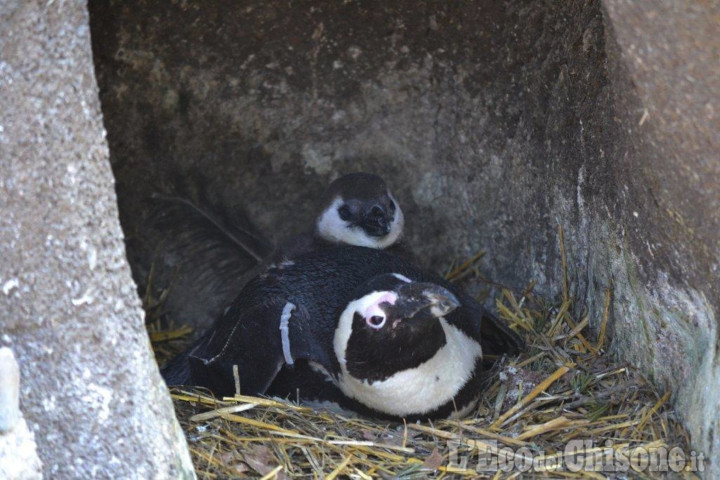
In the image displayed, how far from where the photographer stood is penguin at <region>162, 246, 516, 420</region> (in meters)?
3.35

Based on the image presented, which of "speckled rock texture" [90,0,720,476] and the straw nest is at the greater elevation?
"speckled rock texture" [90,0,720,476]

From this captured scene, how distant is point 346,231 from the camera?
4746 mm

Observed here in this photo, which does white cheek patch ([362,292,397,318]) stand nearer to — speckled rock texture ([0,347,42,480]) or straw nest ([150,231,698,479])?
straw nest ([150,231,698,479])

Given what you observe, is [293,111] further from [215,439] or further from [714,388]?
[714,388]

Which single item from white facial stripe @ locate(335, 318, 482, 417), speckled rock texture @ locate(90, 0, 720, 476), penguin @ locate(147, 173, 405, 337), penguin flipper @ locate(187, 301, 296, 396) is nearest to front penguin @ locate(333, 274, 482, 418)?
white facial stripe @ locate(335, 318, 482, 417)

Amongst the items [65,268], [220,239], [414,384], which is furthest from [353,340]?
[220,239]

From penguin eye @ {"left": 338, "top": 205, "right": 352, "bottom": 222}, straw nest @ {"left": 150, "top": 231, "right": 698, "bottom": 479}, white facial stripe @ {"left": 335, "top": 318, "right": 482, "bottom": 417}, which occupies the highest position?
penguin eye @ {"left": 338, "top": 205, "right": 352, "bottom": 222}

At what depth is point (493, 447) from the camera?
→ 3.24m

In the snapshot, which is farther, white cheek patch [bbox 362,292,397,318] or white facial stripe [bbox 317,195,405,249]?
white facial stripe [bbox 317,195,405,249]

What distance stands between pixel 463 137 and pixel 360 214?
2.19 feet

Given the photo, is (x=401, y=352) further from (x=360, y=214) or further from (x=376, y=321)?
(x=360, y=214)

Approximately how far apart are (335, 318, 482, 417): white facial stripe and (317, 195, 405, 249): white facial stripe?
1198 millimetres

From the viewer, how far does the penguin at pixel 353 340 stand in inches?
132

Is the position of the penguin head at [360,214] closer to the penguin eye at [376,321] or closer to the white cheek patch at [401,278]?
the white cheek patch at [401,278]
